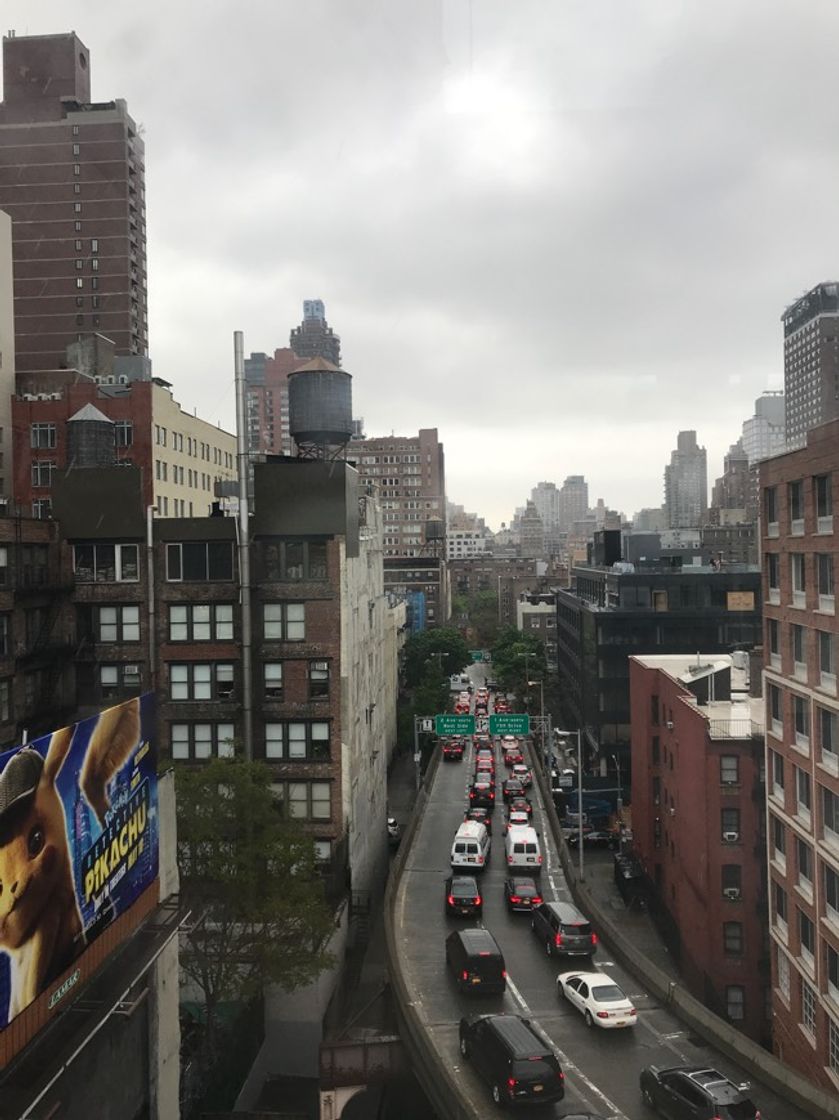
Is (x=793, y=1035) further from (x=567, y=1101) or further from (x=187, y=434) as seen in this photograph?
(x=187, y=434)

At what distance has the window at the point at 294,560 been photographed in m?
38.4

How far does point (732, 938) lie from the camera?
37625 mm

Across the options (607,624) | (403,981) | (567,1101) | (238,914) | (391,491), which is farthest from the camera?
(391,491)

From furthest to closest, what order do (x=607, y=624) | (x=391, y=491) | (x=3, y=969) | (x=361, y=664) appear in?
(x=391, y=491)
(x=607, y=624)
(x=361, y=664)
(x=3, y=969)

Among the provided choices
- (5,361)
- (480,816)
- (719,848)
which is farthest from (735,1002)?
(5,361)

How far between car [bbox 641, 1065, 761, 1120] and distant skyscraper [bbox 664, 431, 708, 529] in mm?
117998

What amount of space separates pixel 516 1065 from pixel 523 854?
21.7 m

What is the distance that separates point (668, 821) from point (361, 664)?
1716 centimetres

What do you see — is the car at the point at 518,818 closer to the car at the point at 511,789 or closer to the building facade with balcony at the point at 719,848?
the building facade with balcony at the point at 719,848

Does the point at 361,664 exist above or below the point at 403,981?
above

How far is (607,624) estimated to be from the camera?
71625 mm

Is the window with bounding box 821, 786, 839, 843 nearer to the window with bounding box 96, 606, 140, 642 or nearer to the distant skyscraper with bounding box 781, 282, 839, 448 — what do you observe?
the distant skyscraper with bounding box 781, 282, 839, 448

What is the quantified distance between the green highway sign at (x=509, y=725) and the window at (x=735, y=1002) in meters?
18.7

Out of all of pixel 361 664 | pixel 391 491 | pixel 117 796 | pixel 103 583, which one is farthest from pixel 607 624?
pixel 391 491
